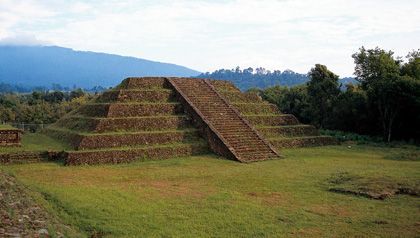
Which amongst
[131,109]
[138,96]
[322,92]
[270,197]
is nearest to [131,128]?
[131,109]

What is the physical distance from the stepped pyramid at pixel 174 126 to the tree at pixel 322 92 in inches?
450

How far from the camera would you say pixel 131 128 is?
20.7 metres

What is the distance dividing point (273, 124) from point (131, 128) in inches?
341

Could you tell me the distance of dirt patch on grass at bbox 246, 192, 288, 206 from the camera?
37.8 feet

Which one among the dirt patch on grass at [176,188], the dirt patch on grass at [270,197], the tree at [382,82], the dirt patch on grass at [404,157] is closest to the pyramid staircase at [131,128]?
the dirt patch on grass at [176,188]

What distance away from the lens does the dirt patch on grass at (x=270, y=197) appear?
11523mm

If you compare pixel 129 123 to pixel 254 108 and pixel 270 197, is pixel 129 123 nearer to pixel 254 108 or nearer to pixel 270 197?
pixel 254 108

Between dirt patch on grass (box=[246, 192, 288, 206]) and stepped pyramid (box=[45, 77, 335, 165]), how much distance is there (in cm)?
647

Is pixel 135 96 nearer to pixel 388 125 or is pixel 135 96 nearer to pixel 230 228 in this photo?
pixel 230 228

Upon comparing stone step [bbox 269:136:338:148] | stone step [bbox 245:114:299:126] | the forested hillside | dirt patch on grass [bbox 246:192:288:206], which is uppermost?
the forested hillside

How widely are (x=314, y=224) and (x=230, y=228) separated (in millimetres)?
1858

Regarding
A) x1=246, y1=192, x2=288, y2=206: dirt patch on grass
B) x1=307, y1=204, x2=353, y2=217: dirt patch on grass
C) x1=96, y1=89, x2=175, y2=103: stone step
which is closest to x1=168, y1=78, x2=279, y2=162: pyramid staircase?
x1=96, y1=89, x2=175, y2=103: stone step

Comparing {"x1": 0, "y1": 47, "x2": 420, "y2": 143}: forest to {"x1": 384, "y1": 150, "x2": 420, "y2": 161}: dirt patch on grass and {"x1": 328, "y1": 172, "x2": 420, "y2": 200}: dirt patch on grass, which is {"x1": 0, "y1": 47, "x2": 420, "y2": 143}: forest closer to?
{"x1": 384, "y1": 150, "x2": 420, "y2": 161}: dirt patch on grass

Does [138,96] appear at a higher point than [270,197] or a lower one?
higher
